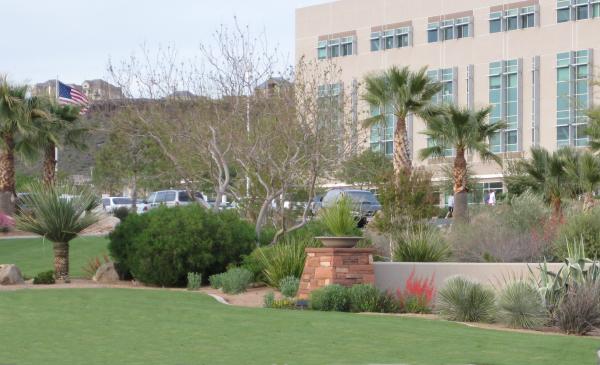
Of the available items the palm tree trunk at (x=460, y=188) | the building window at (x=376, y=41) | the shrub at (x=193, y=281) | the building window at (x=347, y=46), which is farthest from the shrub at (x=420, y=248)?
the building window at (x=347, y=46)

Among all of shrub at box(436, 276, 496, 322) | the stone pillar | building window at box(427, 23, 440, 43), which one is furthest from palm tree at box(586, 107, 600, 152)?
building window at box(427, 23, 440, 43)

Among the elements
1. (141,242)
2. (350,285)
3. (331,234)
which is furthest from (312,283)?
(141,242)

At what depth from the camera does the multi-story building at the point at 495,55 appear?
81625mm

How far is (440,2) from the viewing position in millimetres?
91438

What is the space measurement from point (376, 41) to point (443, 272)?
3000 inches

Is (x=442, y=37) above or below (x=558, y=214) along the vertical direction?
above

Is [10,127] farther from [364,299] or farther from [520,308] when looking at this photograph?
[520,308]

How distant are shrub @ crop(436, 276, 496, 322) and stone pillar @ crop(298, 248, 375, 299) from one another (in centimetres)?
273

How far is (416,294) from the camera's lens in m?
21.3

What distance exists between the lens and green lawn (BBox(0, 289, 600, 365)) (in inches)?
505

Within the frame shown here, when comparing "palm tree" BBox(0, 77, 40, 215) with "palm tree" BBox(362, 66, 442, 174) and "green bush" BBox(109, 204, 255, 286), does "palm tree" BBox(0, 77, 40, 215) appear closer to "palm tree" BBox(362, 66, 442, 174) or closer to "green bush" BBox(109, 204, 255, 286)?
"palm tree" BBox(362, 66, 442, 174)

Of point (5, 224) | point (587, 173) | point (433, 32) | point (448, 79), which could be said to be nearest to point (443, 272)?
point (587, 173)

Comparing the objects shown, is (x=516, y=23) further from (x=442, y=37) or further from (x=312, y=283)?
(x=312, y=283)

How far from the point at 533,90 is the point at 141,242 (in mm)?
63086
